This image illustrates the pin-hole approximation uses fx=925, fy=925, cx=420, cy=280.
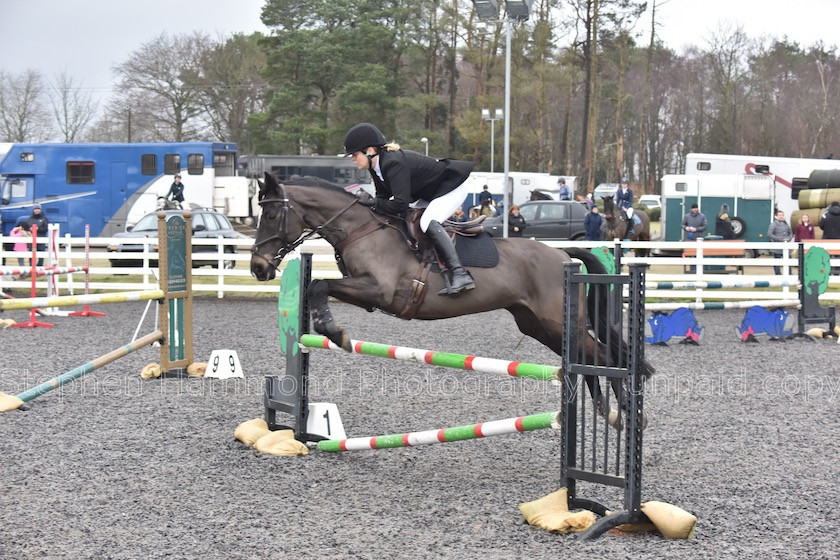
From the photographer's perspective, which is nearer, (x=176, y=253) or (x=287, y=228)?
(x=287, y=228)

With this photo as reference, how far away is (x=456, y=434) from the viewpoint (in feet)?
14.8

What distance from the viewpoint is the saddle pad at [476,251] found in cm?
604

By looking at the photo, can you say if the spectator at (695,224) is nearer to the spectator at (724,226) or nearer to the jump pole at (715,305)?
the spectator at (724,226)

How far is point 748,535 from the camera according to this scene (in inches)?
158

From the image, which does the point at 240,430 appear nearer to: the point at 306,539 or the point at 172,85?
the point at 306,539

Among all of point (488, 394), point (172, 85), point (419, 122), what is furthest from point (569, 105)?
point (488, 394)

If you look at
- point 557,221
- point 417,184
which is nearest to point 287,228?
point 417,184

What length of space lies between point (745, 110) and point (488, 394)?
3953 cm

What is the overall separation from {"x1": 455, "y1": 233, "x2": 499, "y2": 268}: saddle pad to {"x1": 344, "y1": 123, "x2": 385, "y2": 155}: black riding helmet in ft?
2.86

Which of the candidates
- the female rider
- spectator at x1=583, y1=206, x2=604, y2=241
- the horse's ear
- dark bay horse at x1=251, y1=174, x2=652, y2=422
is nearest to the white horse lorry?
spectator at x1=583, y1=206, x2=604, y2=241

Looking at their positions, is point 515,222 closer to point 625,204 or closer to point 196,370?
point 625,204

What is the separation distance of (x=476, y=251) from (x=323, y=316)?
45.8 inches

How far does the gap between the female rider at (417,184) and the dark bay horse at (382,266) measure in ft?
0.46

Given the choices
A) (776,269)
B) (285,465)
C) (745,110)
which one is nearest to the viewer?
(285,465)
